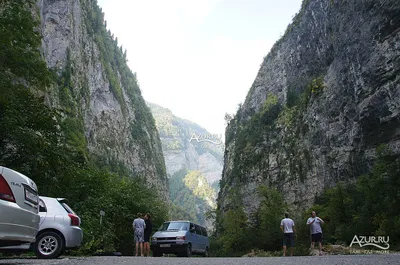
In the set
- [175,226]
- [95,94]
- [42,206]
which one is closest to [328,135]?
[175,226]

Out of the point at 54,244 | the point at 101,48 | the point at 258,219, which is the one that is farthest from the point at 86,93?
the point at 54,244

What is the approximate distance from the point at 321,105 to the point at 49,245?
112 feet

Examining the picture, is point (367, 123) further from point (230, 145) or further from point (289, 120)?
point (230, 145)

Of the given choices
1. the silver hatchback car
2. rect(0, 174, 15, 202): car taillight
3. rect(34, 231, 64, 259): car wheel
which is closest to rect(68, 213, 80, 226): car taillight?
→ the silver hatchback car

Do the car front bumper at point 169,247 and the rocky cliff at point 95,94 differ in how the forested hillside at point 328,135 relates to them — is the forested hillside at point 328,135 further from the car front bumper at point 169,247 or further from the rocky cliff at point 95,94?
the rocky cliff at point 95,94

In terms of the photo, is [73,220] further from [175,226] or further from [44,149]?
[175,226]

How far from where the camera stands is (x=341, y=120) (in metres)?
34.8

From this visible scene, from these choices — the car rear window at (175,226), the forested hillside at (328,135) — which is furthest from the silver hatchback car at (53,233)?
the forested hillside at (328,135)

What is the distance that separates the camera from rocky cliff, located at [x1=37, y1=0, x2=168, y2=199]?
147 ft

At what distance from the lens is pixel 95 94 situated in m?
64.0

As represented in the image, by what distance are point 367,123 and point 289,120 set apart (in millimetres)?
17858

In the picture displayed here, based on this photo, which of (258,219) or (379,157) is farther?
(258,219)

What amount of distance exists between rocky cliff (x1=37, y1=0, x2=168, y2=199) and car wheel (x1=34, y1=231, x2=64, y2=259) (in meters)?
20.3

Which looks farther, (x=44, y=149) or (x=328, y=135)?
(x=328, y=135)
